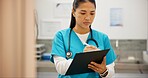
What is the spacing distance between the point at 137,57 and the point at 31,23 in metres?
2.90

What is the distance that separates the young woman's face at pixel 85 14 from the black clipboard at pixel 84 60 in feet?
0.60

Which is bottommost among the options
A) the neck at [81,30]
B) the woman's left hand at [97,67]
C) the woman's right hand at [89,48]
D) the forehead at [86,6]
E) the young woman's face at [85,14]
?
the woman's left hand at [97,67]

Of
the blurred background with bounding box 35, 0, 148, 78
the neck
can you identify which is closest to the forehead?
the neck

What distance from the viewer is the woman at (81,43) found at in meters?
1.13

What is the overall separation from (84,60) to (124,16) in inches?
85.7

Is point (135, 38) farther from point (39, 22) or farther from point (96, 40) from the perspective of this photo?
point (96, 40)

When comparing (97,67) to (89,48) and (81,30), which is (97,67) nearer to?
(89,48)

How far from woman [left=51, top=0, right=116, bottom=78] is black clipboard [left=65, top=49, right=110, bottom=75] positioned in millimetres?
23

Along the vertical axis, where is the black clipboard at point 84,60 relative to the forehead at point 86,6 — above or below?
below

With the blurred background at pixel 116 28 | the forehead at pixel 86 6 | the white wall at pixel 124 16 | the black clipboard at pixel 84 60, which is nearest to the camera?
the black clipboard at pixel 84 60

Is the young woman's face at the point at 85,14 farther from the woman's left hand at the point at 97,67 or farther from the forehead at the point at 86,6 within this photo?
the woman's left hand at the point at 97,67

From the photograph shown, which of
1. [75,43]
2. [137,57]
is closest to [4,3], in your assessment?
[75,43]

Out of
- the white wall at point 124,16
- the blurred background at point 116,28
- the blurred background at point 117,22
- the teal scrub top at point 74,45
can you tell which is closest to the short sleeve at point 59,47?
the teal scrub top at point 74,45

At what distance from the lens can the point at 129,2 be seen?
10.2 ft
